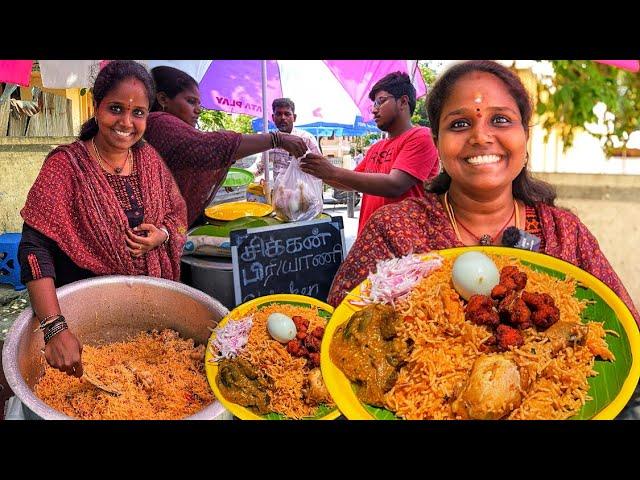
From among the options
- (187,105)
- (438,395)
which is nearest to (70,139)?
(187,105)

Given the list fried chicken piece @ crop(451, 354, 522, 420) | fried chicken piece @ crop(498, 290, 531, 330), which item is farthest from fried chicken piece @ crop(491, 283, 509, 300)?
fried chicken piece @ crop(451, 354, 522, 420)

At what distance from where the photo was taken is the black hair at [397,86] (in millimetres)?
2484

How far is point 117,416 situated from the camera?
2.34 metres

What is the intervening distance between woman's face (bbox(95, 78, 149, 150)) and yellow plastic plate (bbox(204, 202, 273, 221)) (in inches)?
20.1

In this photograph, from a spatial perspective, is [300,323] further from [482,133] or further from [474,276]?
[482,133]

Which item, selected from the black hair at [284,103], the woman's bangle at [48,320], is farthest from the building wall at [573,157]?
the woman's bangle at [48,320]

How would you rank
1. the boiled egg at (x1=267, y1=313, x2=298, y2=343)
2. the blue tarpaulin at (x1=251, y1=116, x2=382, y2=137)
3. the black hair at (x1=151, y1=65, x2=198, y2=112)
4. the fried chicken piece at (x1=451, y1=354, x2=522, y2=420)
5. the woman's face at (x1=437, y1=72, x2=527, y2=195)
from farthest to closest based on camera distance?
the blue tarpaulin at (x1=251, y1=116, x2=382, y2=137) → the black hair at (x1=151, y1=65, x2=198, y2=112) → the boiled egg at (x1=267, y1=313, x2=298, y2=343) → the woman's face at (x1=437, y1=72, x2=527, y2=195) → the fried chicken piece at (x1=451, y1=354, x2=522, y2=420)

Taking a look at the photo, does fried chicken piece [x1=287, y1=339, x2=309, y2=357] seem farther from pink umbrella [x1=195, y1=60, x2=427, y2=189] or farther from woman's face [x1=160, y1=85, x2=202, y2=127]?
woman's face [x1=160, y1=85, x2=202, y2=127]

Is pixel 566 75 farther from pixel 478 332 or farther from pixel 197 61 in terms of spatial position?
pixel 197 61

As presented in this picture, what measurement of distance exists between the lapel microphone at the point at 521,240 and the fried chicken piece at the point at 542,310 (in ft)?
1.20

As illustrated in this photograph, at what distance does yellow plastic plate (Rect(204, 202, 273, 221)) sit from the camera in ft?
8.70

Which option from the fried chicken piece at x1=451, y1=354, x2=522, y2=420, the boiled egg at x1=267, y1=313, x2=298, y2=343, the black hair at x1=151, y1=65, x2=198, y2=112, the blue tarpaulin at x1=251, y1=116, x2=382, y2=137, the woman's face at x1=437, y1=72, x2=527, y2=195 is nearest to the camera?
the fried chicken piece at x1=451, y1=354, x2=522, y2=420

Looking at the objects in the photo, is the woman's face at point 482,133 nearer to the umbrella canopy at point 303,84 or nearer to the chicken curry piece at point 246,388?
the umbrella canopy at point 303,84

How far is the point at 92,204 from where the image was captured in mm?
2412
